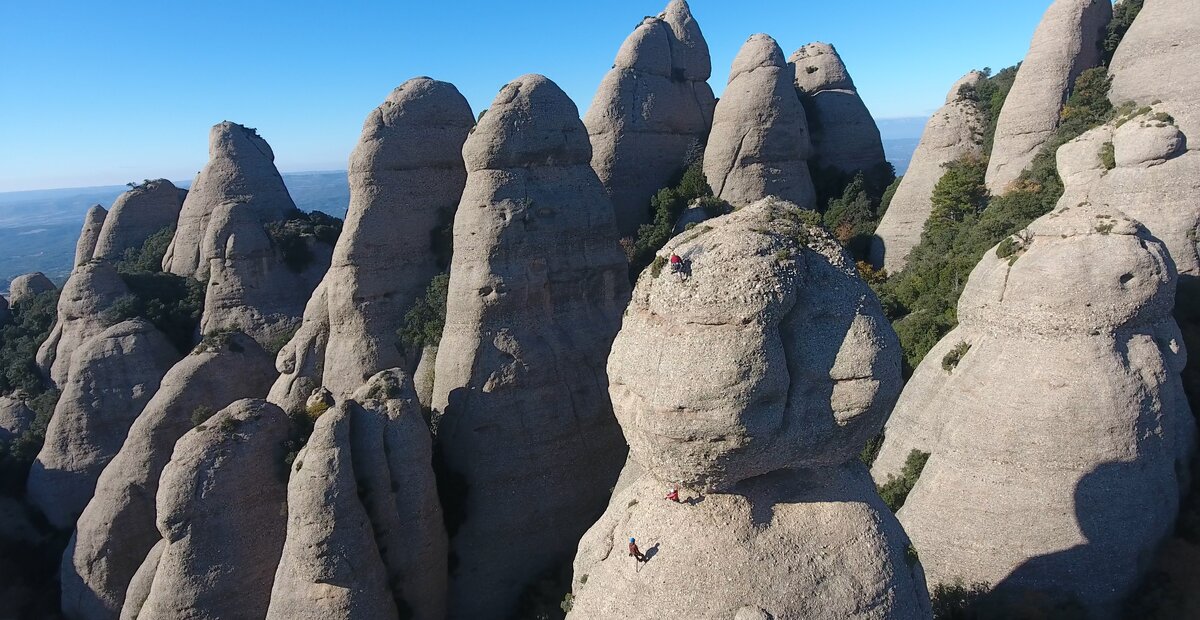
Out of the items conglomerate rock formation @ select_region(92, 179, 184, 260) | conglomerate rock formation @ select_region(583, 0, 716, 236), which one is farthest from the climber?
conglomerate rock formation @ select_region(92, 179, 184, 260)

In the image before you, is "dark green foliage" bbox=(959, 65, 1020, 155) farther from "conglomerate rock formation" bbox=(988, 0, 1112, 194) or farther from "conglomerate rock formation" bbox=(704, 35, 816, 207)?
"conglomerate rock formation" bbox=(704, 35, 816, 207)

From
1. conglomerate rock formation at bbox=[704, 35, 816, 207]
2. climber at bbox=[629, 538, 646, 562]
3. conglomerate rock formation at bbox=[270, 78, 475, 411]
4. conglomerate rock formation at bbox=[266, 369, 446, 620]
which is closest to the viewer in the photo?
climber at bbox=[629, 538, 646, 562]

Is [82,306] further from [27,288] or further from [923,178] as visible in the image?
[923,178]

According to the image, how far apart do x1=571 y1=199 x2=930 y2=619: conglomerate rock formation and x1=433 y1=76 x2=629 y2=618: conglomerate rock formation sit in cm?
801

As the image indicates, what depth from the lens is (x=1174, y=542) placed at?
11.8 metres

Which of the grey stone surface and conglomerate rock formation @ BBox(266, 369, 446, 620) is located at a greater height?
the grey stone surface

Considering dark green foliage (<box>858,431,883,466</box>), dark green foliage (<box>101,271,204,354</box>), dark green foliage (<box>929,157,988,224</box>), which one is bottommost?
dark green foliage (<box>858,431,883,466</box>)

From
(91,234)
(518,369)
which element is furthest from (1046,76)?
(91,234)

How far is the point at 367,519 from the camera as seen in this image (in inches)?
530

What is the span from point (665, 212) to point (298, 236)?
1517 centimetres

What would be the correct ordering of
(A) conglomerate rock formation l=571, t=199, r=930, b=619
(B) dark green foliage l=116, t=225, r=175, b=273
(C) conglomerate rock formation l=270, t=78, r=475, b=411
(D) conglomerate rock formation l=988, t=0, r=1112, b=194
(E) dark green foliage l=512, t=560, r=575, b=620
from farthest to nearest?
(B) dark green foliage l=116, t=225, r=175, b=273, (D) conglomerate rock formation l=988, t=0, r=1112, b=194, (C) conglomerate rock formation l=270, t=78, r=475, b=411, (E) dark green foliage l=512, t=560, r=575, b=620, (A) conglomerate rock formation l=571, t=199, r=930, b=619

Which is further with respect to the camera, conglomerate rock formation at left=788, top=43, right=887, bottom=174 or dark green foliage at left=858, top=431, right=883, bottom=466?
conglomerate rock formation at left=788, top=43, right=887, bottom=174

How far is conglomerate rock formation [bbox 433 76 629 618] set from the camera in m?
16.0

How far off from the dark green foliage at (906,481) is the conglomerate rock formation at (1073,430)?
100cm
